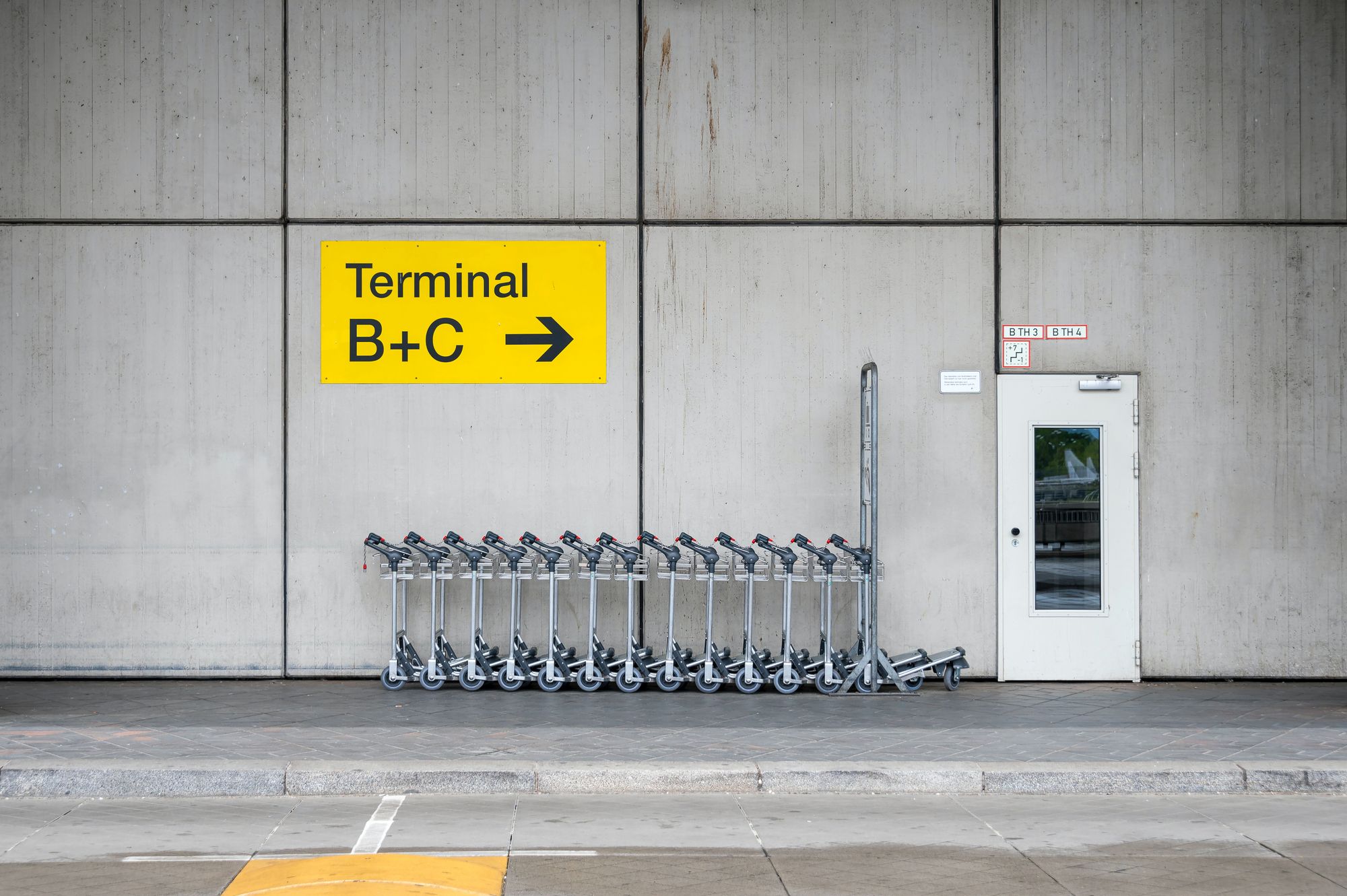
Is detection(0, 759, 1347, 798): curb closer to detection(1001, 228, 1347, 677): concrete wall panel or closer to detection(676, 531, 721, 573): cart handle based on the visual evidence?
detection(676, 531, 721, 573): cart handle

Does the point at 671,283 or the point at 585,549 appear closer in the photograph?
the point at 585,549

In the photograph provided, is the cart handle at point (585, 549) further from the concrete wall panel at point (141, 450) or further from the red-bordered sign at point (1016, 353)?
the red-bordered sign at point (1016, 353)

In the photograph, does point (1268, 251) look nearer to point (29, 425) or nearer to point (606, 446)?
point (606, 446)

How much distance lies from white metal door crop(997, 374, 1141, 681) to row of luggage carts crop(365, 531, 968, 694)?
840 millimetres

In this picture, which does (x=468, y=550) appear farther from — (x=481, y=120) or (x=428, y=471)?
(x=481, y=120)

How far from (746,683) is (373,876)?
193 inches

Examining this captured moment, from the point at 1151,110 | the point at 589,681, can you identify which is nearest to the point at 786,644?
the point at 589,681

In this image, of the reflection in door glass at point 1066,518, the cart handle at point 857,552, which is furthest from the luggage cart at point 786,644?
the reflection in door glass at point 1066,518

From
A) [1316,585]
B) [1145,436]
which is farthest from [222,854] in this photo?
[1316,585]

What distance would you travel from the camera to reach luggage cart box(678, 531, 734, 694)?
10.2 metres

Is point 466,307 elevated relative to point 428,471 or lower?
elevated

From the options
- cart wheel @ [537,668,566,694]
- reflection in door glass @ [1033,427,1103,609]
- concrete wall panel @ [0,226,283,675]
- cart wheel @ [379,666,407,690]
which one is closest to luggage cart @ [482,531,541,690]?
cart wheel @ [537,668,566,694]

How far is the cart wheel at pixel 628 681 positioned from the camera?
33.5 feet

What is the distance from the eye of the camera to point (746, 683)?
10188mm
